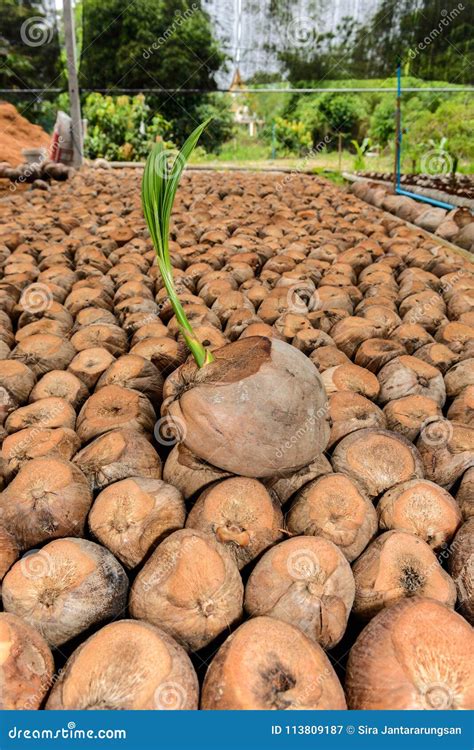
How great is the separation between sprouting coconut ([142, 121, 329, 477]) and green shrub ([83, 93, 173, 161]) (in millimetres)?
18461

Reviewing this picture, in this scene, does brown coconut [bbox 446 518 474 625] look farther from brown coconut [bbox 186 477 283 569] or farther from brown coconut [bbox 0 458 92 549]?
brown coconut [bbox 0 458 92 549]

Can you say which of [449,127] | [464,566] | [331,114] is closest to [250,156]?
[331,114]

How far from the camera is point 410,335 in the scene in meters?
2.96

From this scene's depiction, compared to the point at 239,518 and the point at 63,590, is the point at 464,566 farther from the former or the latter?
the point at 63,590

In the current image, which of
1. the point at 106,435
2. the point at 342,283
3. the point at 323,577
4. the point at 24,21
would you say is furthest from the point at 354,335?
the point at 24,21

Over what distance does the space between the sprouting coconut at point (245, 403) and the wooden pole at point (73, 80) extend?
12.1m

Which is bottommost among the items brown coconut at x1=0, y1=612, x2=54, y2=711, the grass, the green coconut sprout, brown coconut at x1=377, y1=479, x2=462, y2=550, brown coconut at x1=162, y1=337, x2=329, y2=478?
brown coconut at x1=0, y1=612, x2=54, y2=711

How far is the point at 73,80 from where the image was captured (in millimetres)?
12570

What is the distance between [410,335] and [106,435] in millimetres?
1678

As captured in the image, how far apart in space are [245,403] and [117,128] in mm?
20051

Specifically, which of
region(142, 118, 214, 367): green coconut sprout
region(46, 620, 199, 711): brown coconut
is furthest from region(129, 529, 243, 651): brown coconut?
region(142, 118, 214, 367): green coconut sprout

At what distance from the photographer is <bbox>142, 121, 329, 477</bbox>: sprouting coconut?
1.83 m

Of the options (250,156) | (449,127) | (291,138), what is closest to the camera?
(449,127)

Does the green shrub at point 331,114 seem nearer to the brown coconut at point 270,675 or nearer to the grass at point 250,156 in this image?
the grass at point 250,156
